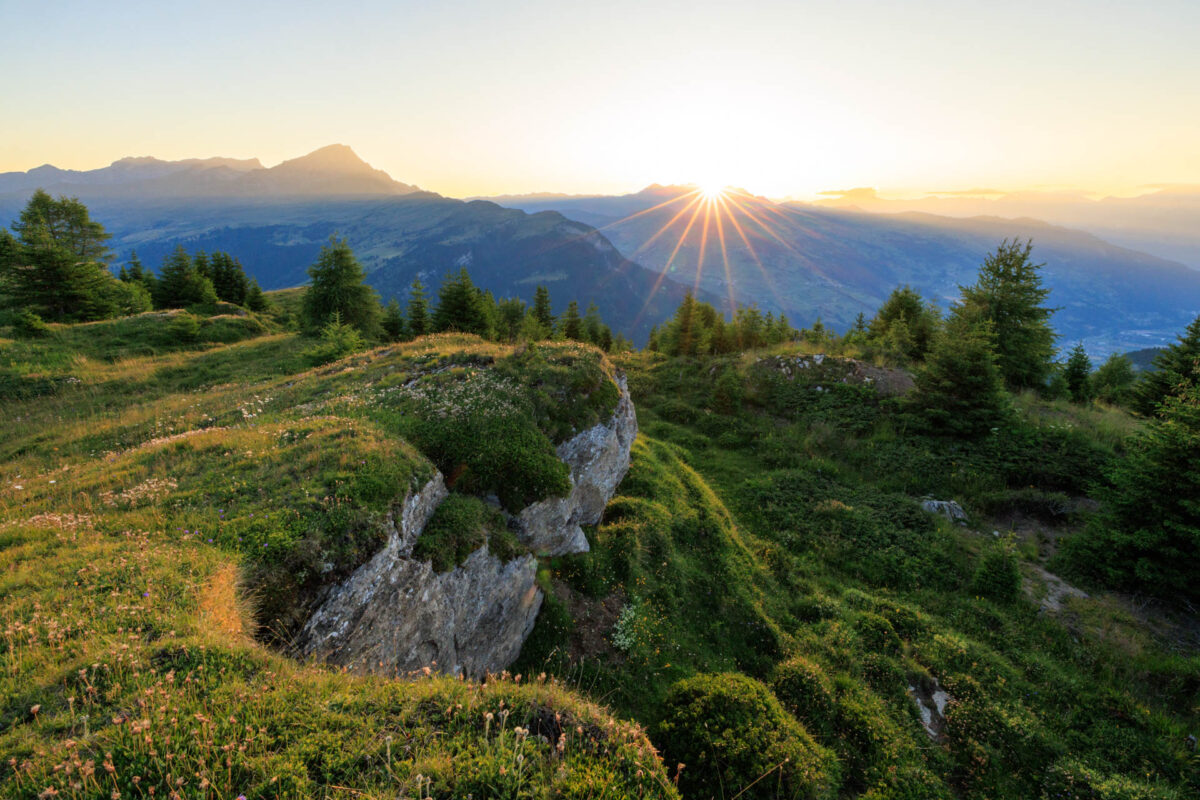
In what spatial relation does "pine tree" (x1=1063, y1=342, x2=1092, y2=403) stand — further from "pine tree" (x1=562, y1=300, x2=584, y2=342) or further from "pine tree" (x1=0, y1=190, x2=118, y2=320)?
"pine tree" (x1=0, y1=190, x2=118, y2=320)

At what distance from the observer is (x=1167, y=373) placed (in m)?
21.3

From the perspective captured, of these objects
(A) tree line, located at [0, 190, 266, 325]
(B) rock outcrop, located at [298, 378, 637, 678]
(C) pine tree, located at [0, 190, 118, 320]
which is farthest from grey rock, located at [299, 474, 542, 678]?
(C) pine tree, located at [0, 190, 118, 320]

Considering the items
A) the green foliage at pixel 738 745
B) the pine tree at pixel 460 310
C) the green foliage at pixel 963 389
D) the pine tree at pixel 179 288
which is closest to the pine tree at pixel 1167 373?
the green foliage at pixel 963 389

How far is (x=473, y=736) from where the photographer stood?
14.3 feet

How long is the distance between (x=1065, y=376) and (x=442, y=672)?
44810 mm

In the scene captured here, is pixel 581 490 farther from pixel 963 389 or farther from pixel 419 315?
pixel 419 315

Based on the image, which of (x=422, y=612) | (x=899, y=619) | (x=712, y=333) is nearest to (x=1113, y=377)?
(x=712, y=333)

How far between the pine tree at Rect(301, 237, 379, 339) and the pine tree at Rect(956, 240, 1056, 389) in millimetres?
40922

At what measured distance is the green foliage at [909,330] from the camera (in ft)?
Answer: 102

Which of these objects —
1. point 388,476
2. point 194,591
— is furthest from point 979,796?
point 194,591

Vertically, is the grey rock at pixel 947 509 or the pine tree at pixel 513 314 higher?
the pine tree at pixel 513 314

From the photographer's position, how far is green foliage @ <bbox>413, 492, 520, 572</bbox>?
8.57 meters

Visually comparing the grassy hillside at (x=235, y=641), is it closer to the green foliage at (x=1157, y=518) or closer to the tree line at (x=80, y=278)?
the green foliage at (x=1157, y=518)

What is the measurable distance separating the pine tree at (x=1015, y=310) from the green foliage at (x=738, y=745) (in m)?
27.4
